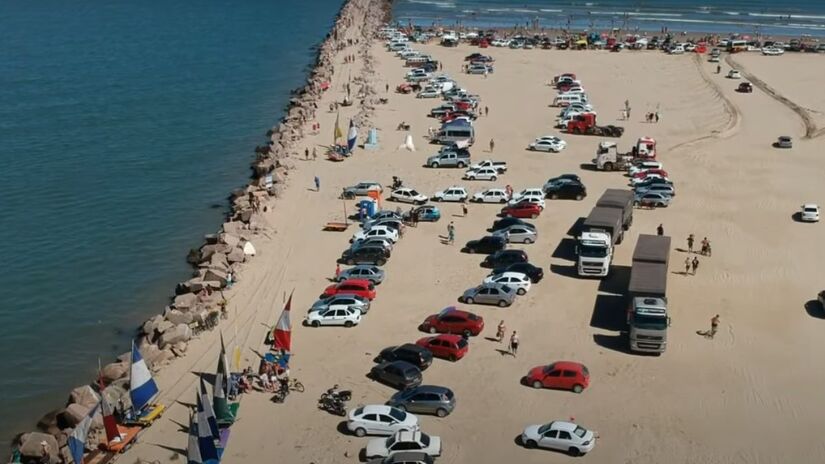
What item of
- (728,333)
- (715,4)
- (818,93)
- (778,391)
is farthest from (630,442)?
(715,4)

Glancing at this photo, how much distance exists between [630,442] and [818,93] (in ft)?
205

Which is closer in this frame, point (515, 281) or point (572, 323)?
point (572, 323)

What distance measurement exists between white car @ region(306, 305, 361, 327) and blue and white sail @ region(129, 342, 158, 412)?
7.25 m

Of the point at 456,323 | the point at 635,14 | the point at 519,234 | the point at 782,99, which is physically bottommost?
the point at 456,323

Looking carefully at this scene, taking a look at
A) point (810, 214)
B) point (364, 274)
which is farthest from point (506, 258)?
point (810, 214)

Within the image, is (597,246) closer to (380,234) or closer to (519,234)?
(519,234)

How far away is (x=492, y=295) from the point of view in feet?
115

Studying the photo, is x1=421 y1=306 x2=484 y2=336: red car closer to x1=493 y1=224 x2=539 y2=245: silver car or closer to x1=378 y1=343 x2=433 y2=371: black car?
x1=378 y1=343 x2=433 y2=371: black car

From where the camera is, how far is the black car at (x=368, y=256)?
129 ft

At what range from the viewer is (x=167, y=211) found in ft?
168

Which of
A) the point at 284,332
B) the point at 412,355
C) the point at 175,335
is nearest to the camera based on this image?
the point at 412,355

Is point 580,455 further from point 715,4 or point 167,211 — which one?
point 715,4

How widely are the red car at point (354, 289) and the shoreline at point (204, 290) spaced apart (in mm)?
4384

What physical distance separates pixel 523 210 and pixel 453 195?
459 centimetres
